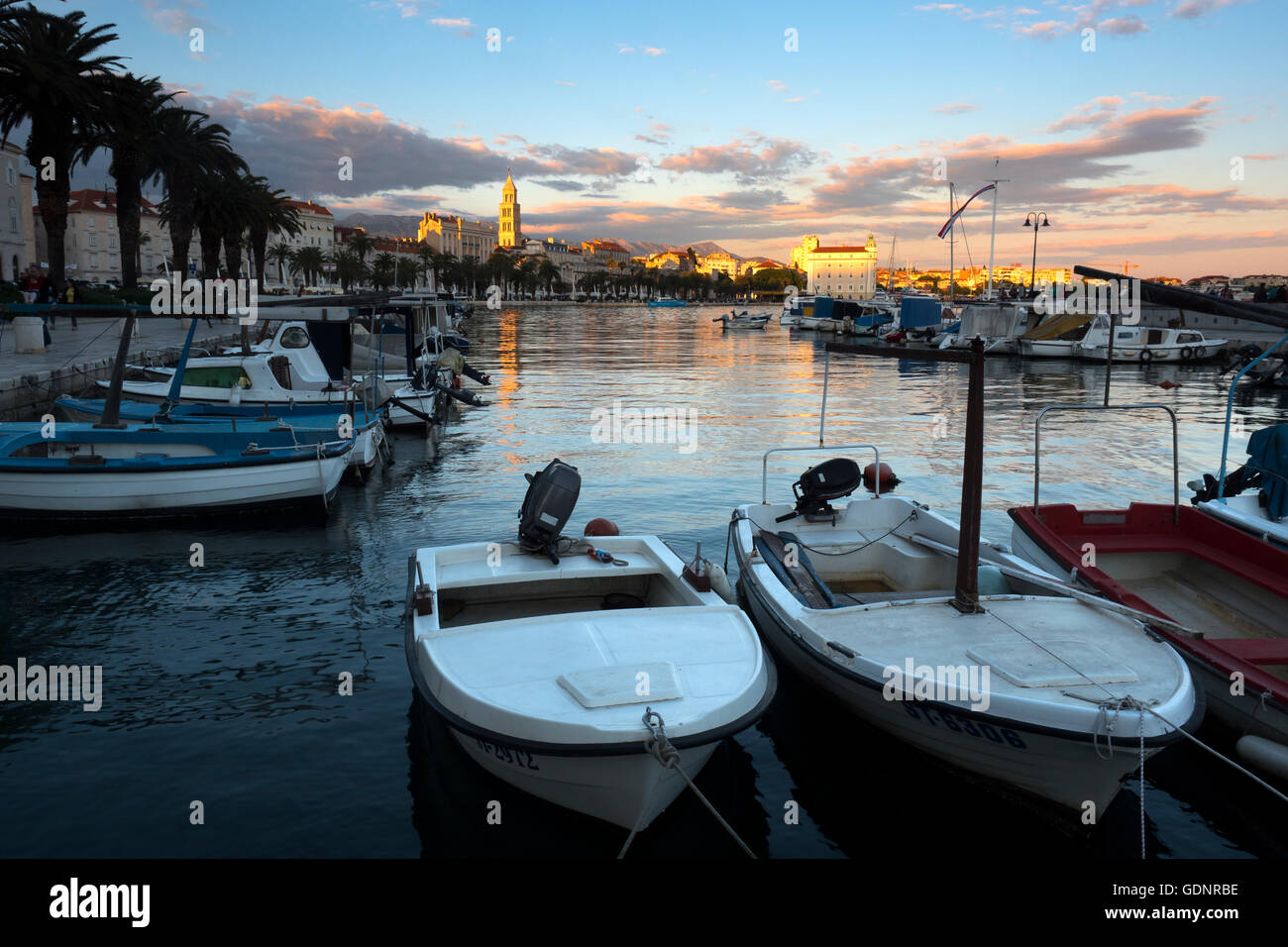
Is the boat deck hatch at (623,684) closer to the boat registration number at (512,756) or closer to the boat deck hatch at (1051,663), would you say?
the boat registration number at (512,756)

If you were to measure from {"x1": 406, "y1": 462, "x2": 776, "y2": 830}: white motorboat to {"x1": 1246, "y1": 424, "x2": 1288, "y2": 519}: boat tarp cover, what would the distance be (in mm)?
7146

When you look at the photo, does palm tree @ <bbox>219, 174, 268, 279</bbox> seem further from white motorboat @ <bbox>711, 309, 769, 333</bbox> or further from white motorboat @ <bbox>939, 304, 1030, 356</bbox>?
white motorboat @ <bbox>711, 309, 769, 333</bbox>

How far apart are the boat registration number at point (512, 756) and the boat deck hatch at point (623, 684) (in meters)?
0.50

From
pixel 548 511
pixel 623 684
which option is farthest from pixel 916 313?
pixel 623 684

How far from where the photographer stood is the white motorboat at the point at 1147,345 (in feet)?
162

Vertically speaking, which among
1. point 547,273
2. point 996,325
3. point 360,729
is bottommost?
point 360,729

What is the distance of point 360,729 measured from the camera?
7.79 metres

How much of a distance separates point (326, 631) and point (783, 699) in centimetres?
512

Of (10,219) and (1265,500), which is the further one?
(10,219)

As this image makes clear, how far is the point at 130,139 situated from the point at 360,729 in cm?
4118

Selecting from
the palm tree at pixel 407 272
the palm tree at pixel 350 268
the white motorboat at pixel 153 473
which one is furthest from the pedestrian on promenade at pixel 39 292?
the palm tree at pixel 407 272

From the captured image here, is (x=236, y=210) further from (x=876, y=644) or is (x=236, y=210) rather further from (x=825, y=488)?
(x=876, y=644)

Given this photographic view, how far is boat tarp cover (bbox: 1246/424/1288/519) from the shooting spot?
10.2 meters

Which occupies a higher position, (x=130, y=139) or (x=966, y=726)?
(x=130, y=139)
